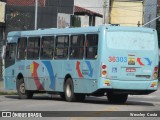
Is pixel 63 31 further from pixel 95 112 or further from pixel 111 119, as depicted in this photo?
pixel 111 119

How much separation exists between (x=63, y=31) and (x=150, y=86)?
176 inches

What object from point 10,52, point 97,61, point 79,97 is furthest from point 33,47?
point 97,61

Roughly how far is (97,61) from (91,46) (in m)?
0.76

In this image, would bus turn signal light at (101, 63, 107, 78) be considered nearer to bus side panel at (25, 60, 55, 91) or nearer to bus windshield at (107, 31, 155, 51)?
bus windshield at (107, 31, 155, 51)

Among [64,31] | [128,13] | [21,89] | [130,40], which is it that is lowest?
[21,89]

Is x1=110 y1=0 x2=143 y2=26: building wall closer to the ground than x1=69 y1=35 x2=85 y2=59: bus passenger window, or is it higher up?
higher up

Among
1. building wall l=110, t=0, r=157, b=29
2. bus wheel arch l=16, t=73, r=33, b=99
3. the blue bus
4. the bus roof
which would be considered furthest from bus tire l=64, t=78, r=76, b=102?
building wall l=110, t=0, r=157, b=29

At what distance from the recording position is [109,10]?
226ft

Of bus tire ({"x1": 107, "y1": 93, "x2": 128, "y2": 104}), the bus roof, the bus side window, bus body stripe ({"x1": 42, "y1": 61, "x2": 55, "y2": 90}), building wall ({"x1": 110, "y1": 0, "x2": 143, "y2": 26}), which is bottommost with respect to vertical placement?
bus tire ({"x1": 107, "y1": 93, "x2": 128, "y2": 104})

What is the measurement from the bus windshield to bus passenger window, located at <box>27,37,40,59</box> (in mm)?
5000

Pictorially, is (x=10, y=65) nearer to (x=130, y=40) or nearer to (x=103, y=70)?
(x=103, y=70)

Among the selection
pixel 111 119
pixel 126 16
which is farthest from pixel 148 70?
pixel 126 16

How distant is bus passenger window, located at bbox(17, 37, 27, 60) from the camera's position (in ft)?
92.9

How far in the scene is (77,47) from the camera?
80.8 ft
